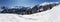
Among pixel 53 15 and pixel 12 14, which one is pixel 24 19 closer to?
pixel 12 14

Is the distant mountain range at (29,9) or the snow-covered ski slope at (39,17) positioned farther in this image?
the distant mountain range at (29,9)

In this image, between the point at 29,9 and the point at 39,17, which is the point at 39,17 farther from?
the point at 29,9

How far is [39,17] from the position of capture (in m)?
0.92

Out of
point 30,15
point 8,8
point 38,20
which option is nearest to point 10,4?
point 8,8

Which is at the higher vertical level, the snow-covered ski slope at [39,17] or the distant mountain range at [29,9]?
the distant mountain range at [29,9]

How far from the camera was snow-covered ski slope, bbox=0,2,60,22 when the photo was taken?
86 centimetres

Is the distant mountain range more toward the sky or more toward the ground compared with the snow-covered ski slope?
more toward the sky

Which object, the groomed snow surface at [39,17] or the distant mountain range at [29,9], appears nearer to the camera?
the groomed snow surface at [39,17]

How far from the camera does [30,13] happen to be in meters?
0.98

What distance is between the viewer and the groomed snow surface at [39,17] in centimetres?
86

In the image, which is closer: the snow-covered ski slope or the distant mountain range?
the snow-covered ski slope

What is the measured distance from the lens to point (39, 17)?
3.02ft

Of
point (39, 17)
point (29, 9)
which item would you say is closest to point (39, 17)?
point (39, 17)

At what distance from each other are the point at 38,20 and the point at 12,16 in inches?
11.0
